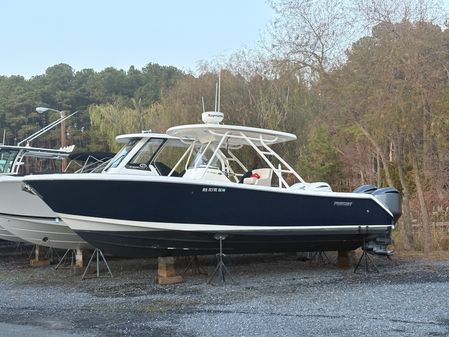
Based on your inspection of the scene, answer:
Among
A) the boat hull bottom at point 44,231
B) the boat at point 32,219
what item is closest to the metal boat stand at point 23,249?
the boat hull bottom at point 44,231

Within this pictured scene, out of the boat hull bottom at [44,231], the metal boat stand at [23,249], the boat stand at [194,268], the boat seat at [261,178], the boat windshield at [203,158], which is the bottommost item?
the metal boat stand at [23,249]

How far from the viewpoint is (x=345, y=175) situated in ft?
84.9

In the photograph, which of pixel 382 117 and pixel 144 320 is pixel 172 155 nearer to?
pixel 382 117

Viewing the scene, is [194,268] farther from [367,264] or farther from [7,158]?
[7,158]

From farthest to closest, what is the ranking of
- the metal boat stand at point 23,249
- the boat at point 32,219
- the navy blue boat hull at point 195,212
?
the metal boat stand at point 23,249 → the boat at point 32,219 → the navy blue boat hull at point 195,212

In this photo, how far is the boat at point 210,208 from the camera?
9.62 m

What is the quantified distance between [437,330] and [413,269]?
506 cm

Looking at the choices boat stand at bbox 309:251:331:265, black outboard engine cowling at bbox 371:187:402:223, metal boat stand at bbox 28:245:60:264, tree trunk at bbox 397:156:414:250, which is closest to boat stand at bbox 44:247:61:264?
metal boat stand at bbox 28:245:60:264

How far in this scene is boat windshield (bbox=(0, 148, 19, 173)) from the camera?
14.7 meters

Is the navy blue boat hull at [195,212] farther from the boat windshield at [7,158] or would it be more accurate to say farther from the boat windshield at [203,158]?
the boat windshield at [7,158]

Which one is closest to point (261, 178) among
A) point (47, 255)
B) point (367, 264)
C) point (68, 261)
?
point (367, 264)

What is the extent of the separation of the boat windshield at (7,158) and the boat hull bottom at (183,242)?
5.62m

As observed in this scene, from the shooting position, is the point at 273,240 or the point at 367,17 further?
the point at 367,17

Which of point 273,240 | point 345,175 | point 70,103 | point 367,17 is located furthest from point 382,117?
point 70,103
